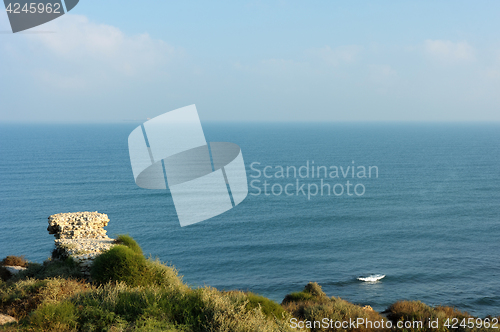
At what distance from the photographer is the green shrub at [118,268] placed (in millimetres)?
12031

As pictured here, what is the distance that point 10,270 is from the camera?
15867mm

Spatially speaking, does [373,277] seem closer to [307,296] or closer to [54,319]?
[307,296]

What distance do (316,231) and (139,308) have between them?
180 feet

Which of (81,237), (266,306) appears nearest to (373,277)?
(266,306)

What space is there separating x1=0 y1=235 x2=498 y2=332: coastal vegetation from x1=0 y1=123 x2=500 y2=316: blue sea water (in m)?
14.0

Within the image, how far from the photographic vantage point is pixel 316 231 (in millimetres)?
61031

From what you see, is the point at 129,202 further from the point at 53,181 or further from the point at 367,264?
the point at 367,264

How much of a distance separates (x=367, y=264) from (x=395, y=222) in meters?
21.1

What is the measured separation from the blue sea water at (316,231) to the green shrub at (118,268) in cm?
1393

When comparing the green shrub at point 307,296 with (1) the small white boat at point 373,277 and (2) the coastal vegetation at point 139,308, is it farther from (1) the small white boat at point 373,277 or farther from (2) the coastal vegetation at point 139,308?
(1) the small white boat at point 373,277

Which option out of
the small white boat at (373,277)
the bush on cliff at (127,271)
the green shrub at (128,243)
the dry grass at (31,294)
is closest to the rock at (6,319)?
the dry grass at (31,294)

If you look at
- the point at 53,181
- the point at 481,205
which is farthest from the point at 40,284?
the point at 53,181

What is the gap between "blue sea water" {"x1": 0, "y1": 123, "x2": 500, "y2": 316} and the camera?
4212cm

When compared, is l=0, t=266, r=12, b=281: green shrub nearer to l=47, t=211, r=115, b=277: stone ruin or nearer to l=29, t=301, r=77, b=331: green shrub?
l=47, t=211, r=115, b=277: stone ruin
